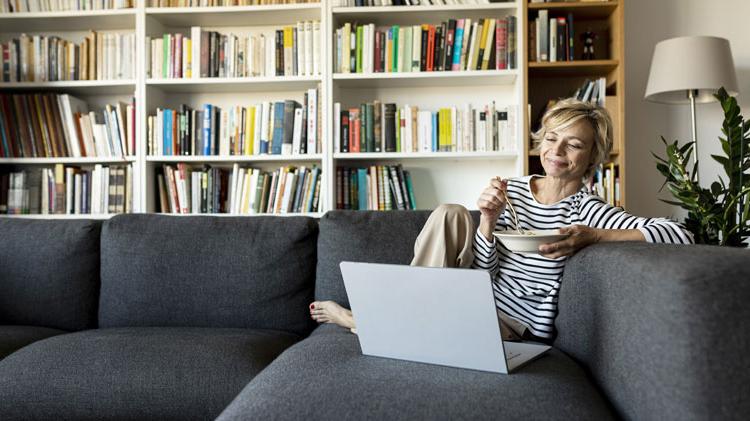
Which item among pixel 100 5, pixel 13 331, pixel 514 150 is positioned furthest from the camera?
pixel 100 5

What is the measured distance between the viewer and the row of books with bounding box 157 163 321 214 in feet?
10.3

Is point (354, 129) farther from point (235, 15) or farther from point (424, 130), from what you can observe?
point (235, 15)

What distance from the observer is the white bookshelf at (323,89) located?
3020mm

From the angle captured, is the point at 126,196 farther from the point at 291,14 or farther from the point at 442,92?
the point at 442,92

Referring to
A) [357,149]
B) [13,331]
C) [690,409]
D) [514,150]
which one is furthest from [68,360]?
[514,150]

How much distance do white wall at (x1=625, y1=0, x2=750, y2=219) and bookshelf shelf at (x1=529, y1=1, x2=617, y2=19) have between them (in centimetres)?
30

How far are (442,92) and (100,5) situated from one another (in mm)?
1799

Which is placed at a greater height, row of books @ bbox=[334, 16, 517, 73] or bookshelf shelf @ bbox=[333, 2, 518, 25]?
bookshelf shelf @ bbox=[333, 2, 518, 25]

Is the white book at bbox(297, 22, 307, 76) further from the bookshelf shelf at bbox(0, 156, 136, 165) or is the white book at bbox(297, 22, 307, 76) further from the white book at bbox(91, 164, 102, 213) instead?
the white book at bbox(91, 164, 102, 213)

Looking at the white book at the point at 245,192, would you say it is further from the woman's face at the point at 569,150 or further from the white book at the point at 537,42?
the woman's face at the point at 569,150

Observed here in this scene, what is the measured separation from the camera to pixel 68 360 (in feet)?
4.84

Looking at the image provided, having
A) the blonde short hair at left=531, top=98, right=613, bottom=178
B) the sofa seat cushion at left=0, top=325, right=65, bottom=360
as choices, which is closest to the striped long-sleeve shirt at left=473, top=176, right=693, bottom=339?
the blonde short hair at left=531, top=98, right=613, bottom=178

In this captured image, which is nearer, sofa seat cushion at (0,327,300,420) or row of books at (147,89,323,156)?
sofa seat cushion at (0,327,300,420)

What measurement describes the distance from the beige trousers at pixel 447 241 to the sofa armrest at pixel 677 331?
1.71ft
